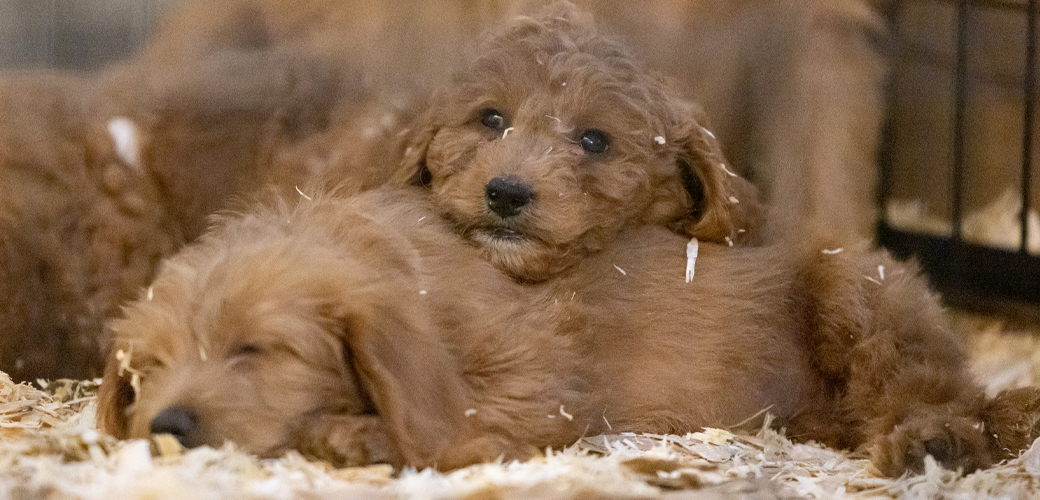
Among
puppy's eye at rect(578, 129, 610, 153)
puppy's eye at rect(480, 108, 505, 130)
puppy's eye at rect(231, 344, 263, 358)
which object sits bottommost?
puppy's eye at rect(231, 344, 263, 358)

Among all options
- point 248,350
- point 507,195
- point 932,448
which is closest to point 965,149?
point 932,448

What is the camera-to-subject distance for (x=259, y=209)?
2.23m

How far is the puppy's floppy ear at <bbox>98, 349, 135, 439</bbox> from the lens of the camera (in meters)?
1.97

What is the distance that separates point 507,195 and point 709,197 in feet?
1.94

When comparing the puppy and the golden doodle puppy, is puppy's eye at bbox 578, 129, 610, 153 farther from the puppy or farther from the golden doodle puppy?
the puppy

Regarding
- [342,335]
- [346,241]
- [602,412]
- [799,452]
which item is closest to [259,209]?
[346,241]

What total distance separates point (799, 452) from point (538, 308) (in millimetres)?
735

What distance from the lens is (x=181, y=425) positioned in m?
1.67

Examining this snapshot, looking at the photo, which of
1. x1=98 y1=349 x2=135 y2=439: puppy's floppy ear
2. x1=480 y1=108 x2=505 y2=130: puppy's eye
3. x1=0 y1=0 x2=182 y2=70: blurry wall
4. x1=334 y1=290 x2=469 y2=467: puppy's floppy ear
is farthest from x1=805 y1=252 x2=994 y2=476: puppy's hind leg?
x1=0 y1=0 x2=182 y2=70: blurry wall

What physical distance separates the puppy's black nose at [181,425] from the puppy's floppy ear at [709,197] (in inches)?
52.1

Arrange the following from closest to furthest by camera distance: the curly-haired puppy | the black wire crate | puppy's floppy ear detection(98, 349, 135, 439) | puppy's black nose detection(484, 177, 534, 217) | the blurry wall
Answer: puppy's floppy ear detection(98, 349, 135, 439) < puppy's black nose detection(484, 177, 534, 217) < the blurry wall < the curly-haired puppy < the black wire crate

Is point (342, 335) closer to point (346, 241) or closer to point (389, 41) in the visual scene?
point (346, 241)

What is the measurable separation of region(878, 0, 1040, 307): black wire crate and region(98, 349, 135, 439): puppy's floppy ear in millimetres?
3054

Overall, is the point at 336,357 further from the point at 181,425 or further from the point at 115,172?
the point at 115,172
